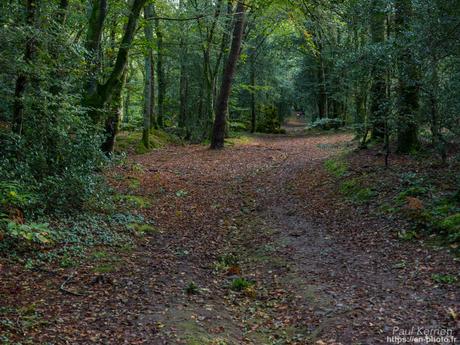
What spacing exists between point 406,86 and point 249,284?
7129 millimetres

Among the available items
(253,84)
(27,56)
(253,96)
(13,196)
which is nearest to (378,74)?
(27,56)

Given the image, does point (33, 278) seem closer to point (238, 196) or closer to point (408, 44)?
point (238, 196)

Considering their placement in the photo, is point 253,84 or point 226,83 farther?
point 253,84

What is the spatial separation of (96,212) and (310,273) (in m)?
4.82

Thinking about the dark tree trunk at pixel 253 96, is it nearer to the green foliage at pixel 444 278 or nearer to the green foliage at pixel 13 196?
the green foliage at pixel 13 196

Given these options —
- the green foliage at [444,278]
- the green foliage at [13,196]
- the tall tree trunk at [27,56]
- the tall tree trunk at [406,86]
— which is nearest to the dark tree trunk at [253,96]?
the tall tree trunk at [406,86]

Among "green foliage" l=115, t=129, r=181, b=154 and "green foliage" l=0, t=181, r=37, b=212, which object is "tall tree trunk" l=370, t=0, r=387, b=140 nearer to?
"green foliage" l=0, t=181, r=37, b=212

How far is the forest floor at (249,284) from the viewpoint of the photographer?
530cm

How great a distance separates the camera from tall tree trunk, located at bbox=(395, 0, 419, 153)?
33.9 ft

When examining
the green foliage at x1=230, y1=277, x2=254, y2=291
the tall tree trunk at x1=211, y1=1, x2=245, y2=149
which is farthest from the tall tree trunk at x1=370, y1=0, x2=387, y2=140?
the tall tree trunk at x1=211, y1=1, x2=245, y2=149

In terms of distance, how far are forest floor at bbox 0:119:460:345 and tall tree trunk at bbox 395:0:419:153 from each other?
3072 millimetres

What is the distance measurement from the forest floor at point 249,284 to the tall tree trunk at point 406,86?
3072 mm

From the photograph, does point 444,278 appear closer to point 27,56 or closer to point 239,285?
point 239,285

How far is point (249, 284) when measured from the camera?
7.17 m
